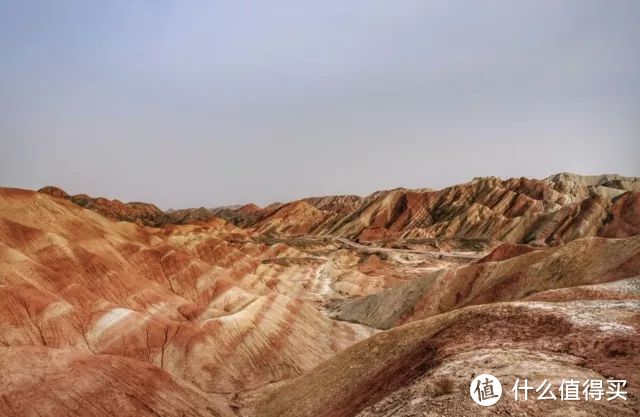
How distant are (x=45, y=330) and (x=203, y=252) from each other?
62.8 m

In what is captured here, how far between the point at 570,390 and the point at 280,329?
38506 millimetres

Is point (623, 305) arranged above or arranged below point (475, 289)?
above

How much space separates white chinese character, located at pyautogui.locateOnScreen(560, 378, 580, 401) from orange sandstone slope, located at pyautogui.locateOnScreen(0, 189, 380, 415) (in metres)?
21.1

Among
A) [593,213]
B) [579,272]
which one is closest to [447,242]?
[593,213]

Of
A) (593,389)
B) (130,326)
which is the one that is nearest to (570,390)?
(593,389)

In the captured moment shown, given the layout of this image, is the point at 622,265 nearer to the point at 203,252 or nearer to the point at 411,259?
the point at 203,252

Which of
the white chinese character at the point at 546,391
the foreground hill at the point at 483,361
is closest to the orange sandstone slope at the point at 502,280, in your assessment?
the foreground hill at the point at 483,361

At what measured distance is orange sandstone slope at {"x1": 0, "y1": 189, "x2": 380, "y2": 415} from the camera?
26.7 m

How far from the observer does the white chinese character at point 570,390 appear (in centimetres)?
1317

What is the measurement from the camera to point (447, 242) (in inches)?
6053

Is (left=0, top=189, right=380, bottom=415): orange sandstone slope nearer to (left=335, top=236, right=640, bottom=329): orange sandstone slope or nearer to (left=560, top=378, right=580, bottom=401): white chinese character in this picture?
(left=335, top=236, right=640, bottom=329): orange sandstone slope

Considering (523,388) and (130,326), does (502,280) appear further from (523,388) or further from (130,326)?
(523,388)

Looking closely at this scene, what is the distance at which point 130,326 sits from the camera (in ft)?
147

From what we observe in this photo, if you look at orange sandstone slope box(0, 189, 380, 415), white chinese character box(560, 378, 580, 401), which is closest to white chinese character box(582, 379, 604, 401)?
white chinese character box(560, 378, 580, 401)
